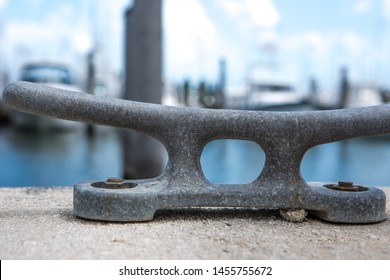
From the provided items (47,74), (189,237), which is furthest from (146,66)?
(47,74)

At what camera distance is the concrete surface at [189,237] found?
9.10 feet

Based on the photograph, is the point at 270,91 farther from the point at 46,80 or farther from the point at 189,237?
the point at 189,237

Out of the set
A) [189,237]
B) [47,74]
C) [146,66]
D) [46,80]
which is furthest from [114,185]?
[47,74]

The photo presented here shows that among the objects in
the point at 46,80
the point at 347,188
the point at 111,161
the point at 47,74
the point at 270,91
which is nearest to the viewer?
the point at 347,188

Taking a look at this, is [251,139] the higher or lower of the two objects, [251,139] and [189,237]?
the higher

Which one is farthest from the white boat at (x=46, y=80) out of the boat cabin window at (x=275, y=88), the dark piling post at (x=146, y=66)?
the dark piling post at (x=146, y=66)

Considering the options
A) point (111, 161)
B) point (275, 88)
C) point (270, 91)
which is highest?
point (275, 88)

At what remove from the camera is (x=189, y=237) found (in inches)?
121

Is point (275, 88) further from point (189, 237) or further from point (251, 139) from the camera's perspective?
point (189, 237)

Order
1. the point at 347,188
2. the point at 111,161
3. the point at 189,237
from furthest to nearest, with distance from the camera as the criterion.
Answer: the point at 111,161
the point at 347,188
the point at 189,237

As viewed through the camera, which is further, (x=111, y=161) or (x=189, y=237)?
(x=111, y=161)

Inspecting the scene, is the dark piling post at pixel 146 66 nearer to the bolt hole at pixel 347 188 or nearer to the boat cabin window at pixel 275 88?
the bolt hole at pixel 347 188

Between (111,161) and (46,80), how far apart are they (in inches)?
430

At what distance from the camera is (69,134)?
2892cm
